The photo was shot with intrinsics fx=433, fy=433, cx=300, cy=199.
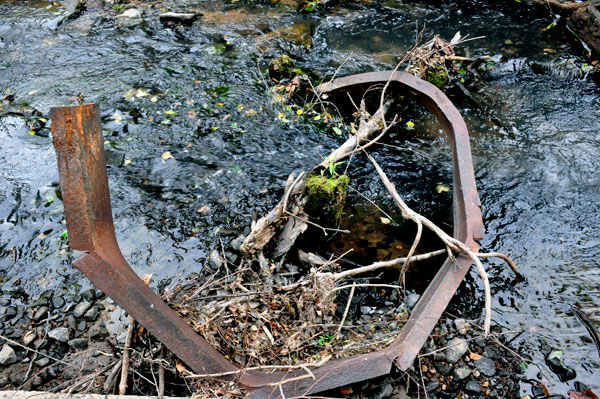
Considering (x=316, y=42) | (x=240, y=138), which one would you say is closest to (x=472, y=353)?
(x=240, y=138)

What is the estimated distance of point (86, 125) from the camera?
2.17m

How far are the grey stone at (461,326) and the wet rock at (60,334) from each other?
9.89 ft

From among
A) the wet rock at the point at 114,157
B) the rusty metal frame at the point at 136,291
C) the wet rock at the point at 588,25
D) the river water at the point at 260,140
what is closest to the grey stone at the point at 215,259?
the river water at the point at 260,140

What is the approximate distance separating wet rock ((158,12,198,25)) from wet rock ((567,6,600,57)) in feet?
A: 21.4

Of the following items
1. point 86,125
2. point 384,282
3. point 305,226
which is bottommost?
point 384,282

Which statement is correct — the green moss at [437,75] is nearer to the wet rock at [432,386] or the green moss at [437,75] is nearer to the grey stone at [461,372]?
the grey stone at [461,372]

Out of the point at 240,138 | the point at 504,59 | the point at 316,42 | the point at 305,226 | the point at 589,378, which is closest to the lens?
the point at 589,378

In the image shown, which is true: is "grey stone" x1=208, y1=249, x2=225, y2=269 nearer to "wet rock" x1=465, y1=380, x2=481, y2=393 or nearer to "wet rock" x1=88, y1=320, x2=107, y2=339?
"wet rock" x1=88, y1=320, x2=107, y2=339

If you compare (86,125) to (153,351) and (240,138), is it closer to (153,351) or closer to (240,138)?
(153,351)

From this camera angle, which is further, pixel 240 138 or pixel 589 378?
pixel 240 138

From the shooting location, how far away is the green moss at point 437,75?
5.92m

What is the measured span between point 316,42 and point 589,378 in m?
6.05

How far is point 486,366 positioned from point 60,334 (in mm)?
3193

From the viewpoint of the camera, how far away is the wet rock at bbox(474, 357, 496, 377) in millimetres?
3055
